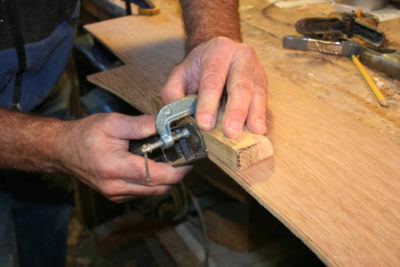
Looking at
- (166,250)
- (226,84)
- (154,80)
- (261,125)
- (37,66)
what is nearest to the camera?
(261,125)

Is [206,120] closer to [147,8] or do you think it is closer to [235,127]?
[235,127]

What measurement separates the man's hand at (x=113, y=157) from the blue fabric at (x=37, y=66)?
19.6 inches

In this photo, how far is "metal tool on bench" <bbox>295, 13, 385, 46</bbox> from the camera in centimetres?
147

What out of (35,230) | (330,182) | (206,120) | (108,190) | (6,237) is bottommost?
(35,230)

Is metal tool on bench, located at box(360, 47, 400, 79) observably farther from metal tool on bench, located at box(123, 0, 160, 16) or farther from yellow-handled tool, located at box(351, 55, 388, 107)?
metal tool on bench, located at box(123, 0, 160, 16)

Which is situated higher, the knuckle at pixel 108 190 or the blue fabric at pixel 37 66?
the blue fabric at pixel 37 66

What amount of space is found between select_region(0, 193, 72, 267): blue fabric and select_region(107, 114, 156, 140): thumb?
0.93 metres

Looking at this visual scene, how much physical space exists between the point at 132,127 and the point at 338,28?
39.7 inches

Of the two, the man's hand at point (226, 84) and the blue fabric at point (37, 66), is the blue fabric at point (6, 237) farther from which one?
the man's hand at point (226, 84)

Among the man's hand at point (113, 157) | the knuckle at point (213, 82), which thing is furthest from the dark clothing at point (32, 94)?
the knuckle at point (213, 82)

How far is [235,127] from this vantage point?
0.94 meters

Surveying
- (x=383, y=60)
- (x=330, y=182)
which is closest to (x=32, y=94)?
(x=330, y=182)

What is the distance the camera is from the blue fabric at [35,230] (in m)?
1.61

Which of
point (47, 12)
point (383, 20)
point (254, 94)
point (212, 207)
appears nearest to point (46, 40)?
point (47, 12)
